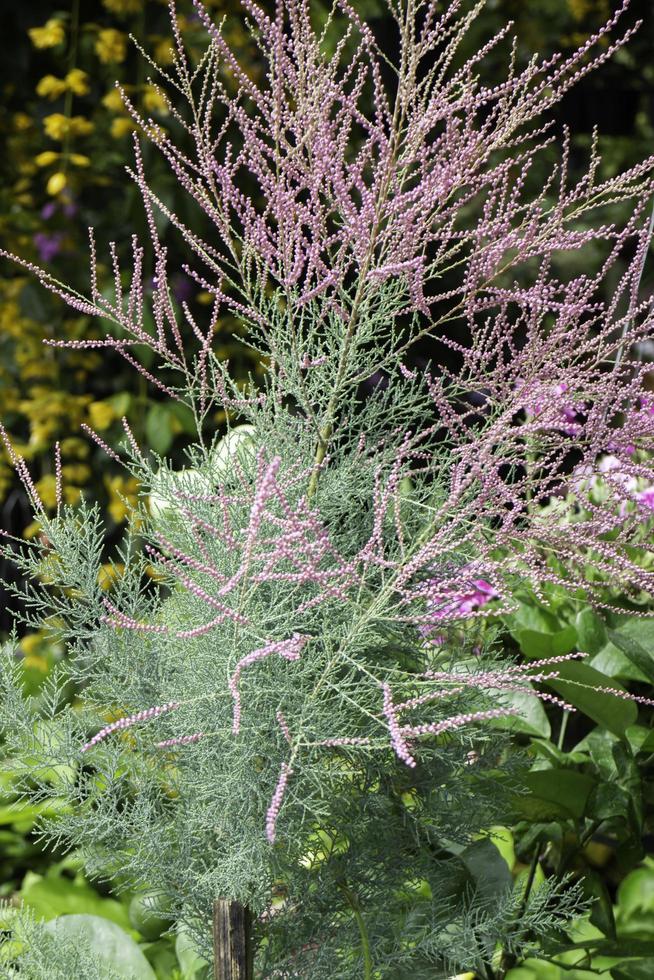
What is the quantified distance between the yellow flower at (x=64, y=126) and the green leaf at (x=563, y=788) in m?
1.59

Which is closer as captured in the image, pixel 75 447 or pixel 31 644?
pixel 31 644

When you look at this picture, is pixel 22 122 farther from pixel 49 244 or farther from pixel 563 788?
pixel 563 788

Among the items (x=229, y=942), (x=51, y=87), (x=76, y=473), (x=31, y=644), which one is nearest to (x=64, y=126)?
(x=51, y=87)

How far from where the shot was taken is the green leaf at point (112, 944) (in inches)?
35.1

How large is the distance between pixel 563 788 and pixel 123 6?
5.60ft

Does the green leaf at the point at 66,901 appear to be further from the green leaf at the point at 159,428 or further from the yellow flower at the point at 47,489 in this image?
the yellow flower at the point at 47,489

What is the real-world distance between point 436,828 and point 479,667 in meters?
0.10

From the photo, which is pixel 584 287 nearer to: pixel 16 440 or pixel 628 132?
pixel 16 440

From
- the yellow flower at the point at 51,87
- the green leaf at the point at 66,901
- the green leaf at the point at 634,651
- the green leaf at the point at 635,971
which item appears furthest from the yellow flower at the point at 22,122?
the green leaf at the point at 635,971

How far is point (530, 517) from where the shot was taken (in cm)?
64

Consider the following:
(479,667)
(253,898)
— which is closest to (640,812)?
(479,667)

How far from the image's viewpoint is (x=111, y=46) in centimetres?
204

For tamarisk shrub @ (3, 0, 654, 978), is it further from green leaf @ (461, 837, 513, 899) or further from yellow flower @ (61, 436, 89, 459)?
yellow flower @ (61, 436, 89, 459)

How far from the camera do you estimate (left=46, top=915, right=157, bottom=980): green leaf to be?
0.89 m
